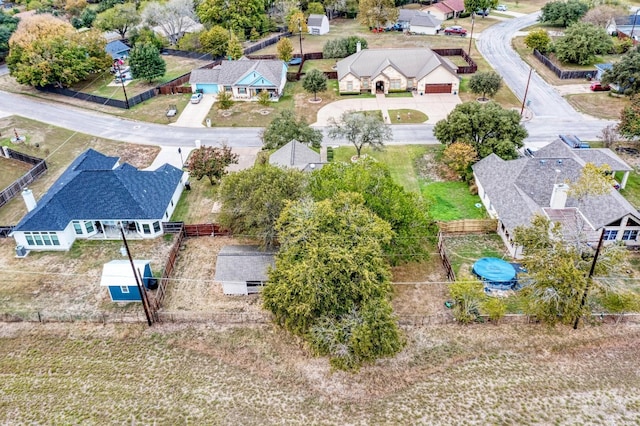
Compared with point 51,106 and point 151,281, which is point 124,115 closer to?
point 51,106

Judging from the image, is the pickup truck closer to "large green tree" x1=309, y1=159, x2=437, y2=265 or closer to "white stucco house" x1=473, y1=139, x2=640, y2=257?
"white stucco house" x1=473, y1=139, x2=640, y2=257

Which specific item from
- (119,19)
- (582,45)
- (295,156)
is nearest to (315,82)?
(295,156)

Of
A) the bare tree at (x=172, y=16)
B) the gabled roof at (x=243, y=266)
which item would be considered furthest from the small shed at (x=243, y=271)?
the bare tree at (x=172, y=16)

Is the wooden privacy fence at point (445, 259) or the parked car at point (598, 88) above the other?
the parked car at point (598, 88)

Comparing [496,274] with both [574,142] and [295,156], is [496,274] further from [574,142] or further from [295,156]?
[574,142]

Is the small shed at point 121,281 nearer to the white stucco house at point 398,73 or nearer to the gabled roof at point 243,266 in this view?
the gabled roof at point 243,266

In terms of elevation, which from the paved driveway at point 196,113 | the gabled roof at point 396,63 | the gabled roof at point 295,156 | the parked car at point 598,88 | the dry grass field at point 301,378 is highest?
the gabled roof at point 396,63
